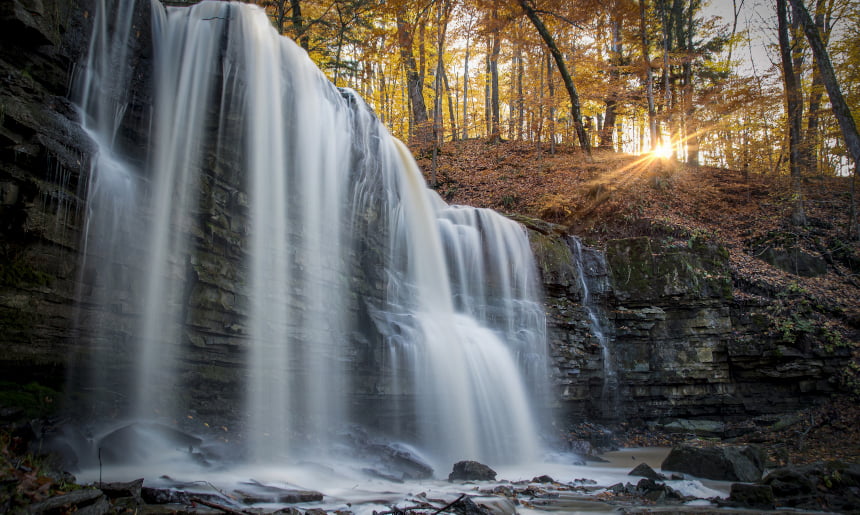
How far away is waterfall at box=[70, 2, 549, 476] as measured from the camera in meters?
6.46

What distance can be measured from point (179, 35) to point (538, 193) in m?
12.7

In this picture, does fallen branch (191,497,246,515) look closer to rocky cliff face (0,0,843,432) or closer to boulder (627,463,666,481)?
rocky cliff face (0,0,843,432)

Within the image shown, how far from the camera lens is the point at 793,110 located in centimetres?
1455

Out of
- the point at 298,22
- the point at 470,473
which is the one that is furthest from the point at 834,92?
the point at 298,22

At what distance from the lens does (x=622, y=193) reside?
15.6 meters

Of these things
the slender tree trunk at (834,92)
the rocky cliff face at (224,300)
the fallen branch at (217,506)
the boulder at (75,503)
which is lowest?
the fallen branch at (217,506)

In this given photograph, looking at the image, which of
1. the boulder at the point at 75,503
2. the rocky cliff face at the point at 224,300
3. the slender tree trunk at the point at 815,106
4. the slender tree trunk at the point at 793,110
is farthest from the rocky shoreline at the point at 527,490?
the slender tree trunk at the point at 815,106

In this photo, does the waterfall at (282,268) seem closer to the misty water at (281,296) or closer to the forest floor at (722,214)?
the misty water at (281,296)

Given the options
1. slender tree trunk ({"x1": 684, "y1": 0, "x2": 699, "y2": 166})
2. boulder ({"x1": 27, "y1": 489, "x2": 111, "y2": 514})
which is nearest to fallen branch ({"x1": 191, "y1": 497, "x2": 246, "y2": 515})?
boulder ({"x1": 27, "y1": 489, "x2": 111, "y2": 514})

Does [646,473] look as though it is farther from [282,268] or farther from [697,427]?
[282,268]

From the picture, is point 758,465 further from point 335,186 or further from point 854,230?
point 854,230

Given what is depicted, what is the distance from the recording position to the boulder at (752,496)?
18.2 feet

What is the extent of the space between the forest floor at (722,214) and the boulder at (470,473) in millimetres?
5216

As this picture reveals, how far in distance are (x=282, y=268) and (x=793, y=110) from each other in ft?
51.9
